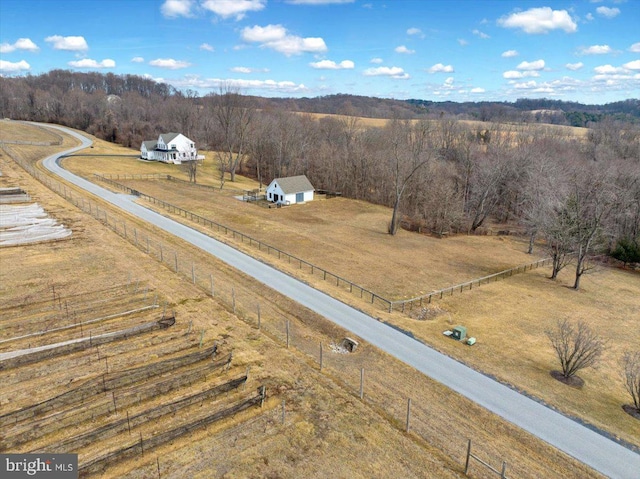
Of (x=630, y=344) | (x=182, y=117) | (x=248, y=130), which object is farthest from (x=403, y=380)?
(x=182, y=117)

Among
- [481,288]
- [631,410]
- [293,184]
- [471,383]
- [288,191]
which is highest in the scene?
[293,184]

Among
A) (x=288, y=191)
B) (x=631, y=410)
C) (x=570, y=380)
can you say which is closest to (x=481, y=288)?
(x=570, y=380)

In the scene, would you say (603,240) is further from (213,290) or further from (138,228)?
(138,228)

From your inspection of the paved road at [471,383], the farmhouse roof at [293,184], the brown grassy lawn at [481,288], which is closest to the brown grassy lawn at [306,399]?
the brown grassy lawn at [481,288]

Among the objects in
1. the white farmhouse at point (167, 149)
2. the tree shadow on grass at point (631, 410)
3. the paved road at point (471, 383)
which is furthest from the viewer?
the white farmhouse at point (167, 149)
